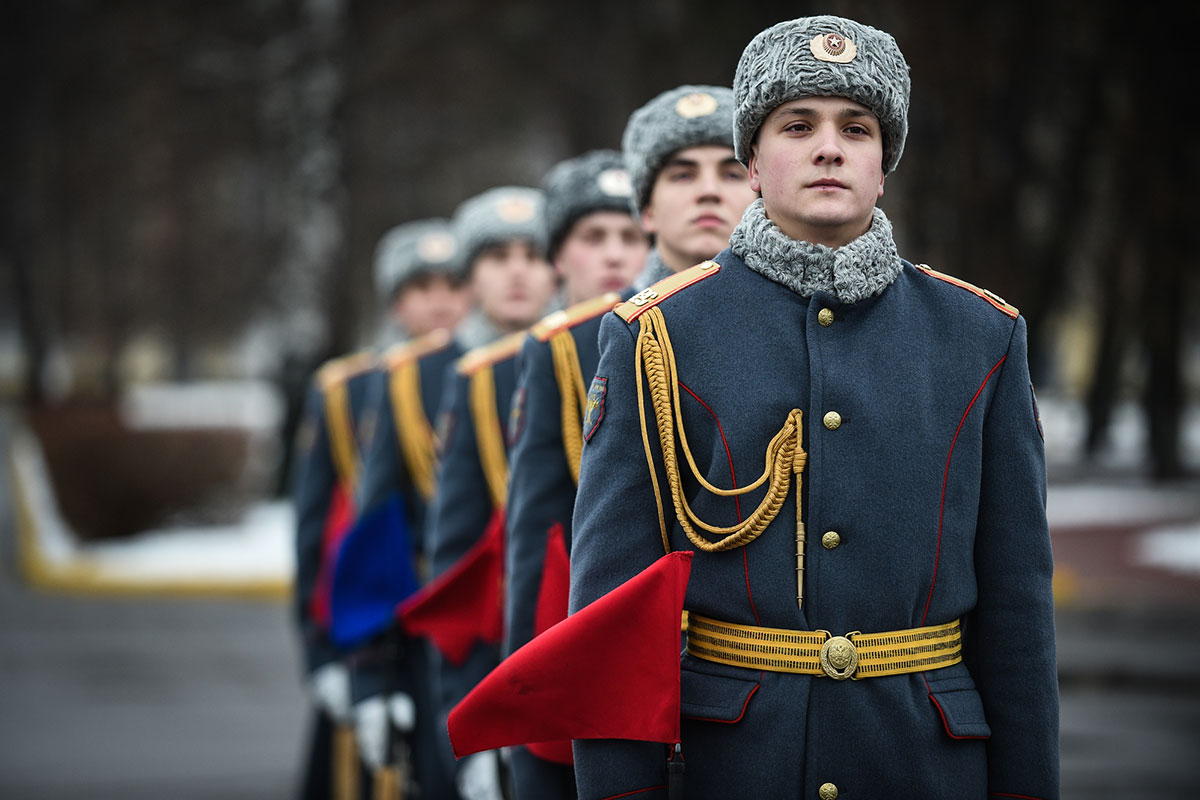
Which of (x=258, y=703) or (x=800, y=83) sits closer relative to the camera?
(x=800, y=83)

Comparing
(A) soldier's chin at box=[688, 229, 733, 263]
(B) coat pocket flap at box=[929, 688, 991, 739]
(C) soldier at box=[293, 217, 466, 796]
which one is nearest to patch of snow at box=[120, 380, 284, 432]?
(C) soldier at box=[293, 217, 466, 796]

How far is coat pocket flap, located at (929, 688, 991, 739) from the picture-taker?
2.41m

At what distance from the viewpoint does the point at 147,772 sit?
741 centimetres

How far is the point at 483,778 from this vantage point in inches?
162

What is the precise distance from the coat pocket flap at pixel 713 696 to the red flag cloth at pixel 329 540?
133 inches

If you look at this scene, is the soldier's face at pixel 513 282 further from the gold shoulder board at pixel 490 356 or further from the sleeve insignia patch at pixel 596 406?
the sleeve insignia patch at pixel 596 406

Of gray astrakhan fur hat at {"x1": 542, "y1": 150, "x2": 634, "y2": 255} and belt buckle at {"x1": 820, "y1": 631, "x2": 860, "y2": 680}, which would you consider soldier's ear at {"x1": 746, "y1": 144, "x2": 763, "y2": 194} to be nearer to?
belt buckle at {"x1": 820, "y1": 631, "x2": 860, "y2": 680}

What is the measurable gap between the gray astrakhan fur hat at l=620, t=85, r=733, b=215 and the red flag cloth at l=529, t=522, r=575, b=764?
2.77ft

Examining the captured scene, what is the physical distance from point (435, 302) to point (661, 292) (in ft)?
13.3

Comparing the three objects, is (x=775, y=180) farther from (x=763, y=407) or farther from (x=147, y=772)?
(x=147, y=772)

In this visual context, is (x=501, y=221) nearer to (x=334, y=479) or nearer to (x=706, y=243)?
(x=334, y=479)

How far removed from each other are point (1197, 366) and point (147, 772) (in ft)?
160

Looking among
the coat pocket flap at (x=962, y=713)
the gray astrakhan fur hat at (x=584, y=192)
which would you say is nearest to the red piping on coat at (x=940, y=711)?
the coat pocket flap at (x=962, y=713)

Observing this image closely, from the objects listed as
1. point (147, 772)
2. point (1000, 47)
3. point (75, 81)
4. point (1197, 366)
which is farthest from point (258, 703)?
point (1197, 366)
